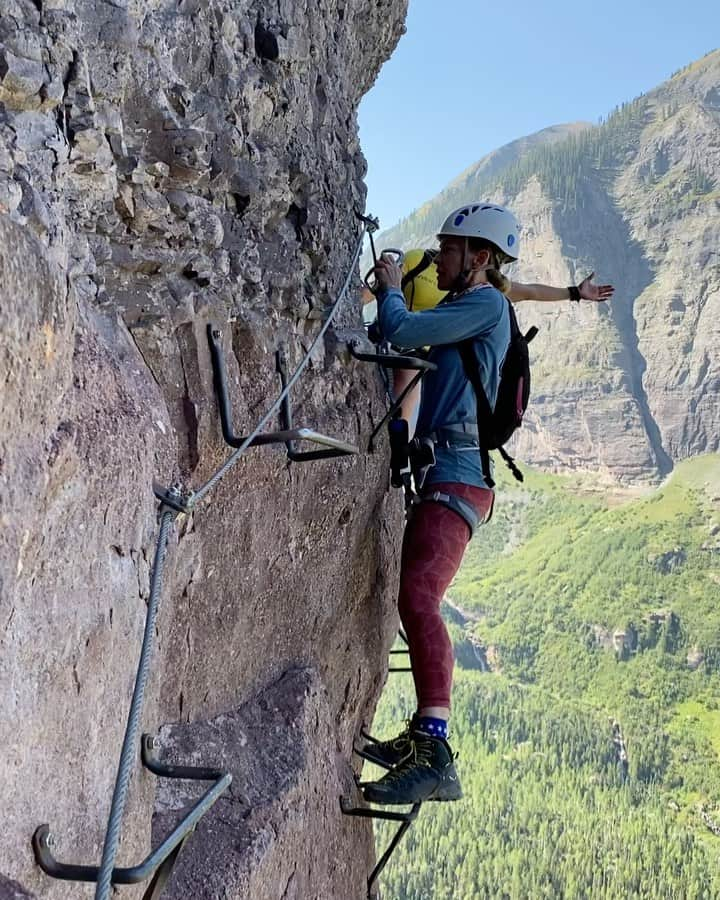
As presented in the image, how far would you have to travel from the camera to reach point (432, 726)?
13.7 ft

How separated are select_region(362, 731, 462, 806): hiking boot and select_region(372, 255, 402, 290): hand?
7.94ft

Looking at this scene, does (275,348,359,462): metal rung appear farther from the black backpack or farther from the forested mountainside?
the forested mountainside

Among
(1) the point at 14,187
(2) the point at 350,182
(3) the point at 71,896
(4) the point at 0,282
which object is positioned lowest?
(3) the point at 71,896

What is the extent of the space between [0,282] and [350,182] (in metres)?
3.60

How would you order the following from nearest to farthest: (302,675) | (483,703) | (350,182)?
(302,675), (350,182), (483,703)

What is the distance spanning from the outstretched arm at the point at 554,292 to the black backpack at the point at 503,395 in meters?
1.18

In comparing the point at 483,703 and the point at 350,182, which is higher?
the point at 350,182

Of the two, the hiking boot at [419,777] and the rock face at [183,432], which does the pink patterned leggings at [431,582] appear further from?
the rock face at [183,432]

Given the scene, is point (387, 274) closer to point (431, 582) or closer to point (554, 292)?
point (554, 292)

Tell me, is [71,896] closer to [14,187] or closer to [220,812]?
[220,812]

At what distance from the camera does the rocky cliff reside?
134 m

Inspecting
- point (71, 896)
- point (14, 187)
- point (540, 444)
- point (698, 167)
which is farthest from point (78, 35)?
point (698, 167)

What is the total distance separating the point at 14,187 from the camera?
93.6 inches

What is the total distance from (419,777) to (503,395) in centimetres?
203
